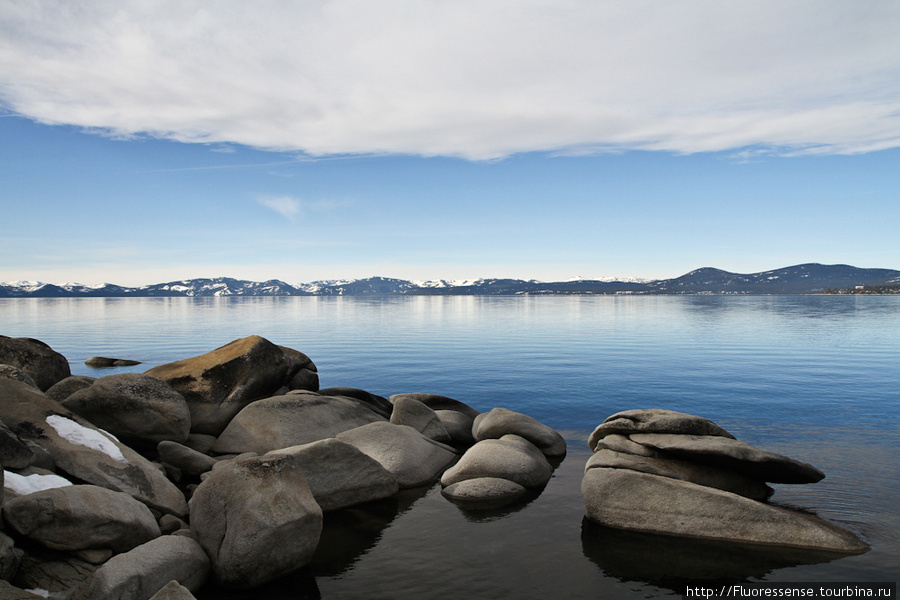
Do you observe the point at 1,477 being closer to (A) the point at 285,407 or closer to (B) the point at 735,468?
(A) the point at 285,407

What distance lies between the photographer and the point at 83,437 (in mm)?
11109

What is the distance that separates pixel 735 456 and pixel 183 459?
38.8ft

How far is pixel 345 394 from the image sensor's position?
62.5 feet

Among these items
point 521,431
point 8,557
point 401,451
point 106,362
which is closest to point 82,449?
point 8,557

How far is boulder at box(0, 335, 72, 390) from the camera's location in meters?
15.4

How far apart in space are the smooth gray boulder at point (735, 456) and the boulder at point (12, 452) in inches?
460

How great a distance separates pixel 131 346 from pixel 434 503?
142ft

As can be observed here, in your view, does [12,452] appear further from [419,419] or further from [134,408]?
[419,419]

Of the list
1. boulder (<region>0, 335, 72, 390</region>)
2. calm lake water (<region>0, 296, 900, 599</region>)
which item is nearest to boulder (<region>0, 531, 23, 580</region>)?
calm lake water (<region>0, 296, 900, 599</region>)

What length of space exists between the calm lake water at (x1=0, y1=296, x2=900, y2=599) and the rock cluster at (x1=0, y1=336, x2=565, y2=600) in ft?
2.32

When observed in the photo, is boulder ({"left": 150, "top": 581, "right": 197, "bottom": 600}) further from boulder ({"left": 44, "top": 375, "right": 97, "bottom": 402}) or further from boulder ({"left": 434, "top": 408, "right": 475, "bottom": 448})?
boulder ({"left": 434, "top": 408, "right": 475, "bottom": 448})

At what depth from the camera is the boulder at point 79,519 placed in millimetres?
7836

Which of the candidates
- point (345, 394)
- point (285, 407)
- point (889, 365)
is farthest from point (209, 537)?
point (889, 365)

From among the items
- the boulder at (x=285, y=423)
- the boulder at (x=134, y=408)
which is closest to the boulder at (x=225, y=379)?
the boulder at (x=285, y=423)
